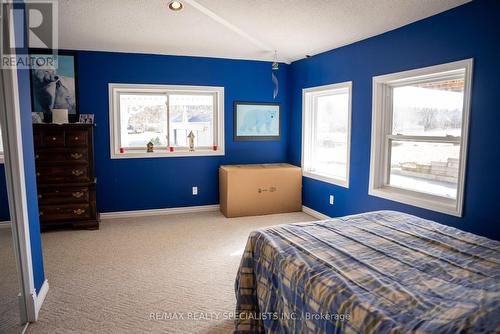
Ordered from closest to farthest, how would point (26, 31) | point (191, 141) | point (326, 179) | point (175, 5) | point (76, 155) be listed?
point (175, 5) → point (26, 31) → point (76, 155) → point (326, 179) → point (191, 141)

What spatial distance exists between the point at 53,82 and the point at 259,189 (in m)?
3.10

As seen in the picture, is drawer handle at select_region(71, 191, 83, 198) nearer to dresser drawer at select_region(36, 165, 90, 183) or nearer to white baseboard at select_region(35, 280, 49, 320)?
dresser drawer at select_region(36, 165, 90, 183)

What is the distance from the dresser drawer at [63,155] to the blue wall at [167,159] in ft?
1.55

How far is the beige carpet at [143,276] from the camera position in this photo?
7.63ft

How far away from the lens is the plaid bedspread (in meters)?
1.32

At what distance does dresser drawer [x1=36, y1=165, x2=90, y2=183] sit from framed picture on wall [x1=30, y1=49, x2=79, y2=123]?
736mm

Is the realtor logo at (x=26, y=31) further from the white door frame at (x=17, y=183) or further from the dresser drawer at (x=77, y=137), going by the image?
the dresser drawer at (x=77, y=137)

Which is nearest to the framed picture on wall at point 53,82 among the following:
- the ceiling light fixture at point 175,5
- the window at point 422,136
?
the ceiling light fixture at point 175,5

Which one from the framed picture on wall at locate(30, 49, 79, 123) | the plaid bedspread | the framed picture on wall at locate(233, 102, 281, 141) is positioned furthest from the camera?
the framed picture on wall at locate(233, 102, 281, 141)

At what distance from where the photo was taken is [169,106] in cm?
500

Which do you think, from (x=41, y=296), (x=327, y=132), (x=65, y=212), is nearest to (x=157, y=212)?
(x=65, y=212)

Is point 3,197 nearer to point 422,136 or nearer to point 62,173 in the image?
point 62,173

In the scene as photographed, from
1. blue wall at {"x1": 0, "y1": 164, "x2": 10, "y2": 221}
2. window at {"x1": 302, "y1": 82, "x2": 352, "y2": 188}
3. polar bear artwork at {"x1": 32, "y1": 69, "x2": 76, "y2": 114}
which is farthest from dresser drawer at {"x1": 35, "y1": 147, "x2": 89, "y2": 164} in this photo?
window at {"x1": 302, "y1": 82, "x2": 352, "y2": 188}

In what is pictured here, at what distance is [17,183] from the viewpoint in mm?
2186
